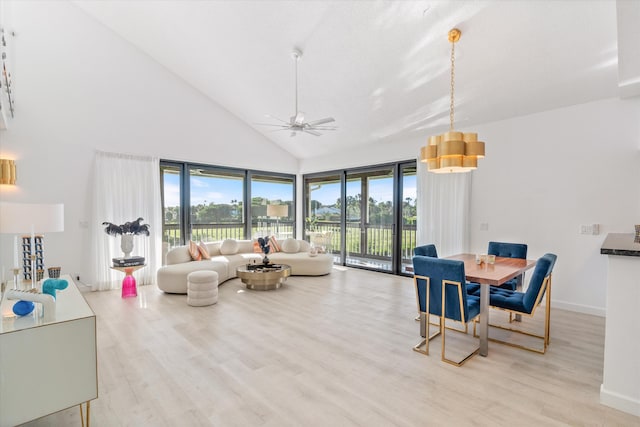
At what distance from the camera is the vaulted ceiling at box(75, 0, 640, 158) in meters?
3.15

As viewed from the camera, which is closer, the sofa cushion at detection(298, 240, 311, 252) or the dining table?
the dining table

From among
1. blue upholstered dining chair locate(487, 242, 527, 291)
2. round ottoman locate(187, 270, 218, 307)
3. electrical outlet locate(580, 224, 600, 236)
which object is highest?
electrical outlet locate(580, 224, 600, 236)

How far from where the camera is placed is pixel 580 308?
409 centimetres

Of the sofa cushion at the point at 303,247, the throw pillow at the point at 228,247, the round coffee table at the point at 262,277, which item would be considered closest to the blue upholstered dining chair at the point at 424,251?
the round coffee table at the point at 262,277

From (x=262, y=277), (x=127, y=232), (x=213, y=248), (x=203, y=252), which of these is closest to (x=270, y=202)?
(x=213, y=248)

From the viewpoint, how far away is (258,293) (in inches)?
195

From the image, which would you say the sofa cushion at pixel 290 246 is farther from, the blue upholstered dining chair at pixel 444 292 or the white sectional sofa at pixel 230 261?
the blue upholstered dining chair at pixel 444 292

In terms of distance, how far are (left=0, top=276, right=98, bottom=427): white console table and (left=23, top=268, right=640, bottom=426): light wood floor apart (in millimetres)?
399

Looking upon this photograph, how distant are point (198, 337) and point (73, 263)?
3487 millimetres

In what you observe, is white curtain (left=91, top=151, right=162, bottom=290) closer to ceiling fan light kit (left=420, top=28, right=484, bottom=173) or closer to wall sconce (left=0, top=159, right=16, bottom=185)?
Answer: wall sconce (left=0, top=159, right=16, bottom=185)

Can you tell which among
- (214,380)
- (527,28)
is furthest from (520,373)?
(527,28)

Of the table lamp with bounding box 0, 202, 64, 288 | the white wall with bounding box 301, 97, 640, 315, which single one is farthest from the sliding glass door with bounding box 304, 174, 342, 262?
the table lamp with bounding box 0, 202, 64, 288

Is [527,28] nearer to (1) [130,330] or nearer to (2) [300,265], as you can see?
(2) [300,265]

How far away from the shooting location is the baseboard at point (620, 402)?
2.00 meters
